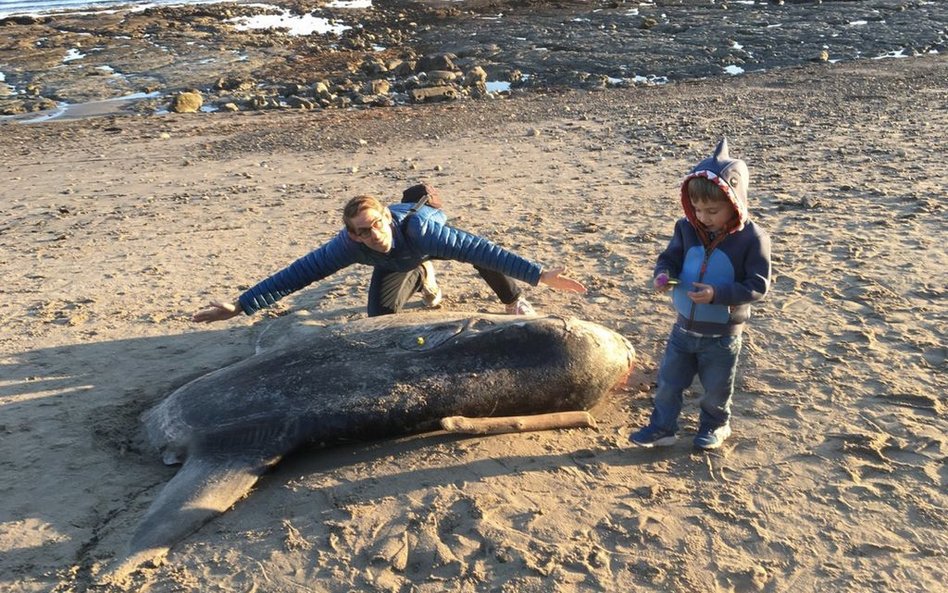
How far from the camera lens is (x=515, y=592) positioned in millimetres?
4082

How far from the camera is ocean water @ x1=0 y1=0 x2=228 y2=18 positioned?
37.5 metres

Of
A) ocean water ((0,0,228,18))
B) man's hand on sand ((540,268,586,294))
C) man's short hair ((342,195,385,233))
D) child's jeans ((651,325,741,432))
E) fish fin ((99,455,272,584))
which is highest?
man's short hair ((342,195,385,233))

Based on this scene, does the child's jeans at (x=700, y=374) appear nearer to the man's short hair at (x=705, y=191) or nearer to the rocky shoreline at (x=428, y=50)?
the man's short hair at (x=705, y=191)

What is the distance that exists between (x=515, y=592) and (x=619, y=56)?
65.1ft

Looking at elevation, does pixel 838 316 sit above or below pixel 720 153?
below

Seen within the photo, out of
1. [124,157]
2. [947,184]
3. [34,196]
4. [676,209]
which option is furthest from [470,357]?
[124,157]

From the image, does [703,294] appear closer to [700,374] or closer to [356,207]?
[700,374]

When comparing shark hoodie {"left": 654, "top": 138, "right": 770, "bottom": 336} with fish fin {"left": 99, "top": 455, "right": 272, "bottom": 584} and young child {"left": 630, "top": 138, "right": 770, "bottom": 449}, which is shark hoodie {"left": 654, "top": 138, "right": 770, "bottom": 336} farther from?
fish fin {"left": 99, "top": 455, "right": 272, "bottom": 584}

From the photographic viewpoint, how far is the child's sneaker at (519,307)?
6617 mm

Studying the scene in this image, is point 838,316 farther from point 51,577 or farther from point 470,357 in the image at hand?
point 51,577

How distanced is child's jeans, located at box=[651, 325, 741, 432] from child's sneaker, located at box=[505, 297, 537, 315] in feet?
5.78

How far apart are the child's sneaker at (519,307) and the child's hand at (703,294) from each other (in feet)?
7.65

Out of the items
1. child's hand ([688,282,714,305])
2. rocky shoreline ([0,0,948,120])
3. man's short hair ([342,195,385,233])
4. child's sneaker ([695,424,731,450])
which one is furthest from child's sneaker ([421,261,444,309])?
rocky shoreline ([0,0,948,120])

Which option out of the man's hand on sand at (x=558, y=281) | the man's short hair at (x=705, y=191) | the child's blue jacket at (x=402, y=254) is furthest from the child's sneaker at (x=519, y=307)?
the man's short hair at (x=705, y=191)
